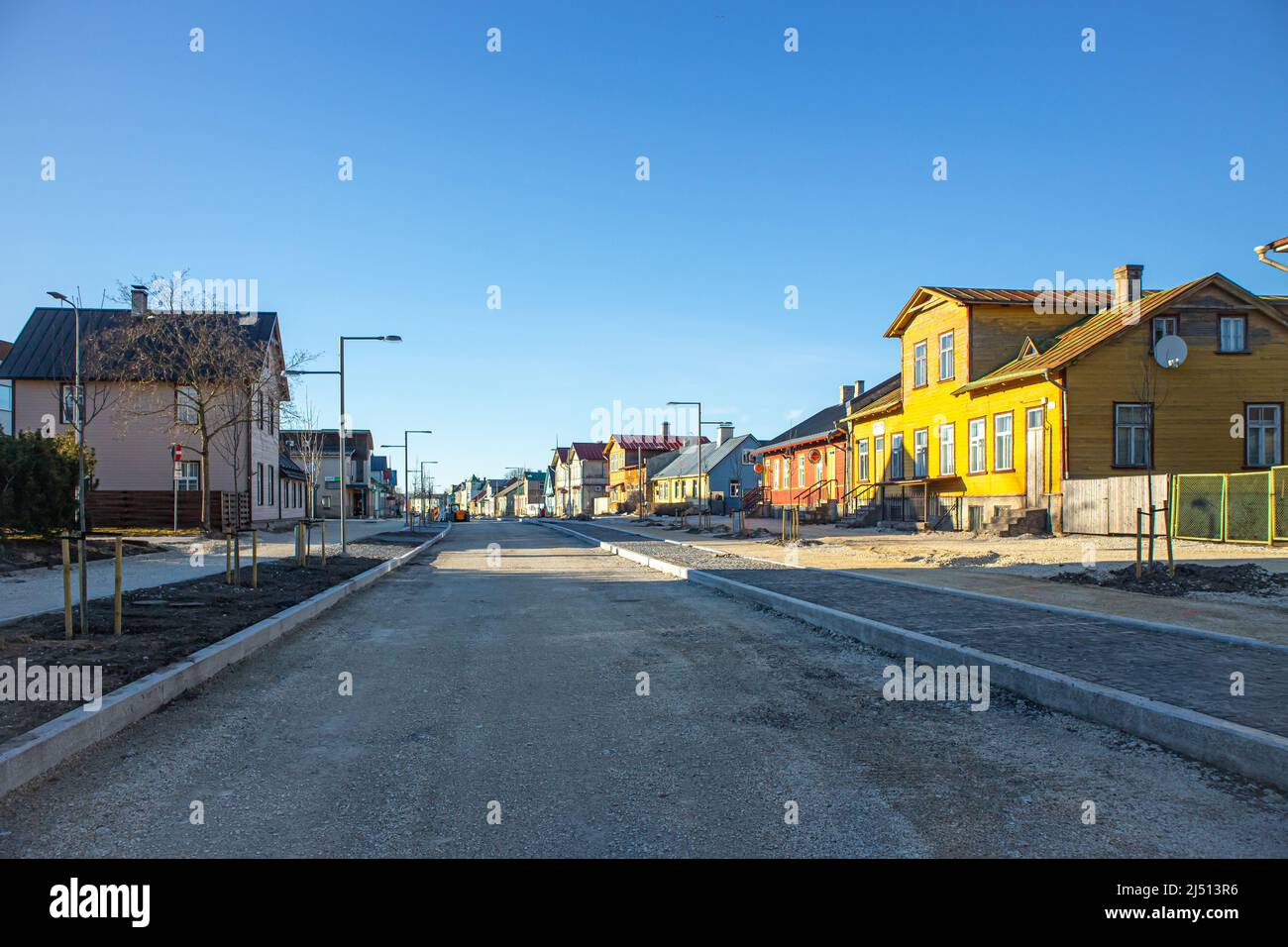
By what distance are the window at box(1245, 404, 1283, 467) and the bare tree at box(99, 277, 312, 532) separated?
3148 cm

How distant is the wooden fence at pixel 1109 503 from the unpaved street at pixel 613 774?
1593cm

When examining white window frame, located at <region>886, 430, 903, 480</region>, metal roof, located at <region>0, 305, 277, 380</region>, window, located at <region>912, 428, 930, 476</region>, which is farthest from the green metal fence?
metal roof, located at <region>0, 305, 277, 380</region>

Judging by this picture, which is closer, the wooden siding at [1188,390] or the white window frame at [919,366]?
the wooden siding at [1188,390]

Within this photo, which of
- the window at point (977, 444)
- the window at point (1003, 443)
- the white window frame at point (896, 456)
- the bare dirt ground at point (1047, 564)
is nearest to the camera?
the bare dirt ground at point (1047, 564)

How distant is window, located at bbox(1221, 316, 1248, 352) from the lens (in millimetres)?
24875

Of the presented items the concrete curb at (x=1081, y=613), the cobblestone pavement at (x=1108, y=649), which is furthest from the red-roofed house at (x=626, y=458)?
the cobblestone pavement at (x=1108, y=649)

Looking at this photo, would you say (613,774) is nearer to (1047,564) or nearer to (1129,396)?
(1047,564)

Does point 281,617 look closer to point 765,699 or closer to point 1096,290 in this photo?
→ point 765,699

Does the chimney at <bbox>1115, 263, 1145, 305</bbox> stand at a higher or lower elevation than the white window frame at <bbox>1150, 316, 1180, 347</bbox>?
higher

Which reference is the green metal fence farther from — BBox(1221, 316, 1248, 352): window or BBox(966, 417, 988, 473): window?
BBox(966, 417, 988, 473): window

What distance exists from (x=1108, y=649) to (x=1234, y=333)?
22.8m

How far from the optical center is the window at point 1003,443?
86.8 ft

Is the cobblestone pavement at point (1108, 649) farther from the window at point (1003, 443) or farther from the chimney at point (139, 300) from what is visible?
the chimney at point (139, 300)
